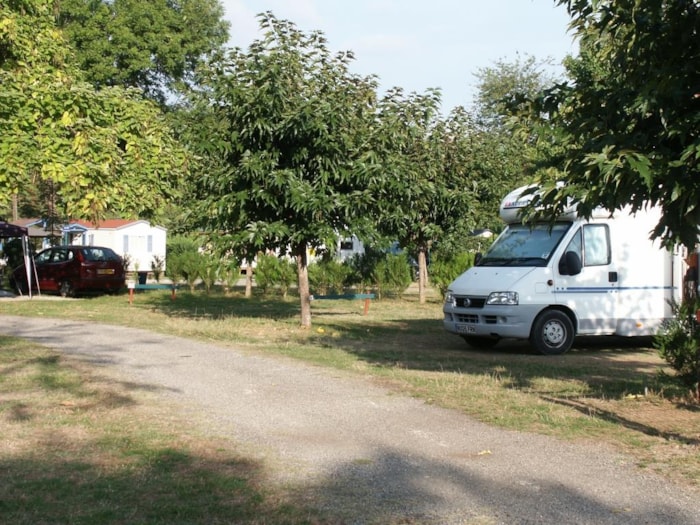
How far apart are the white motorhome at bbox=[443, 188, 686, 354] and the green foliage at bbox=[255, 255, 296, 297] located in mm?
15235

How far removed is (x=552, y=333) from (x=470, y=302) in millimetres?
1363

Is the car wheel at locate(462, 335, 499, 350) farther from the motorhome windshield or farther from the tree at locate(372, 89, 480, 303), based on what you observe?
the tree at locate(372, 89, 480, 303)

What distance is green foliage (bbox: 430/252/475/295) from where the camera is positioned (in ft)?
85.6

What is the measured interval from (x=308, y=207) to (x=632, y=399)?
7.79m

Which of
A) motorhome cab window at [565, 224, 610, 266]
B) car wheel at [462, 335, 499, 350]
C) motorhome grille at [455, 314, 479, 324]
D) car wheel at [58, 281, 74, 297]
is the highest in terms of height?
motorhome cab window at [565, 224, 610, 266]

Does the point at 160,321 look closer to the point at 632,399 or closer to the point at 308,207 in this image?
the point at 308,207

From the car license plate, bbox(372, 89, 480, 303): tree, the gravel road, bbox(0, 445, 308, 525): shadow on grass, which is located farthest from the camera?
bbox(372, 89, 480, 303): tree

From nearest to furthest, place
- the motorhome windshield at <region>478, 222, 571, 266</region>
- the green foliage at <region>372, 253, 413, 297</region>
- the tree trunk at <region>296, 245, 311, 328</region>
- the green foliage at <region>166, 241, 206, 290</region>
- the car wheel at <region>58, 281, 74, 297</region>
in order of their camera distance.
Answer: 1. the motorhome windshield at <region>478, 222, 571, 266</region>
2. the tree trunk at <region>296, 245, 311, 328</region>
3. the car wheel at <region>58, 281, 74, 297</region>
4. the green foliage at <region>372, 253, 413, 297</region>
5. the green foliage at <region>166, 241, 206, 290</region>

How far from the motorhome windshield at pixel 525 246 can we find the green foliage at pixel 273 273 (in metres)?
15.1

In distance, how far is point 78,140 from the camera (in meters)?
15.2

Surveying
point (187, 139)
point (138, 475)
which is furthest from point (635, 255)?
point (138, 475)

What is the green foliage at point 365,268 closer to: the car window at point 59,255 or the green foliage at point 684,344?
the car window at point 59,255

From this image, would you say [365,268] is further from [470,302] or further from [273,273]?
[470,302]

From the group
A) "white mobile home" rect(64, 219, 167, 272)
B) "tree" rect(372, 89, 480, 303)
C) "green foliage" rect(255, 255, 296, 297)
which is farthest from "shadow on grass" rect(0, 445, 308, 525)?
"white mobile home" rect(64, 219, 167, 272)
